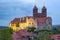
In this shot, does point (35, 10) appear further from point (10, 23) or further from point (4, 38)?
point (4, 38)

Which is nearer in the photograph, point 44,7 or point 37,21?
point 37,21

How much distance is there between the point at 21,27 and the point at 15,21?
6.97 m

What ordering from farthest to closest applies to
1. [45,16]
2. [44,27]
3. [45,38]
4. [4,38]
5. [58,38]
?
[45,16] → [44,27] → [58,38] → [45,38] → [4,38]

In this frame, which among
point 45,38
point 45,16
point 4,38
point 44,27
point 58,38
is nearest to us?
point 4,38

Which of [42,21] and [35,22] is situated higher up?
[42,21]

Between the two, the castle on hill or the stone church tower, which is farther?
the castle on hill

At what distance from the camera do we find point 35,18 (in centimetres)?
11462

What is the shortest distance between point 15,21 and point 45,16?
11007 mm

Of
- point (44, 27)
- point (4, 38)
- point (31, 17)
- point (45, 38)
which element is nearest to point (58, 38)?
point (45, 38)

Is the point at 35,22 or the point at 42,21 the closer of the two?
the point at 42,21

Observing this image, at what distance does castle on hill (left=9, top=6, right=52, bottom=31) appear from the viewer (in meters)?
110

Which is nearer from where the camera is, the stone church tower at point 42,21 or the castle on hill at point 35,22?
the stone church tower at point 42,21

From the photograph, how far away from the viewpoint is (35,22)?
112062mm

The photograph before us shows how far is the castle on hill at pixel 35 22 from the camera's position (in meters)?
110
